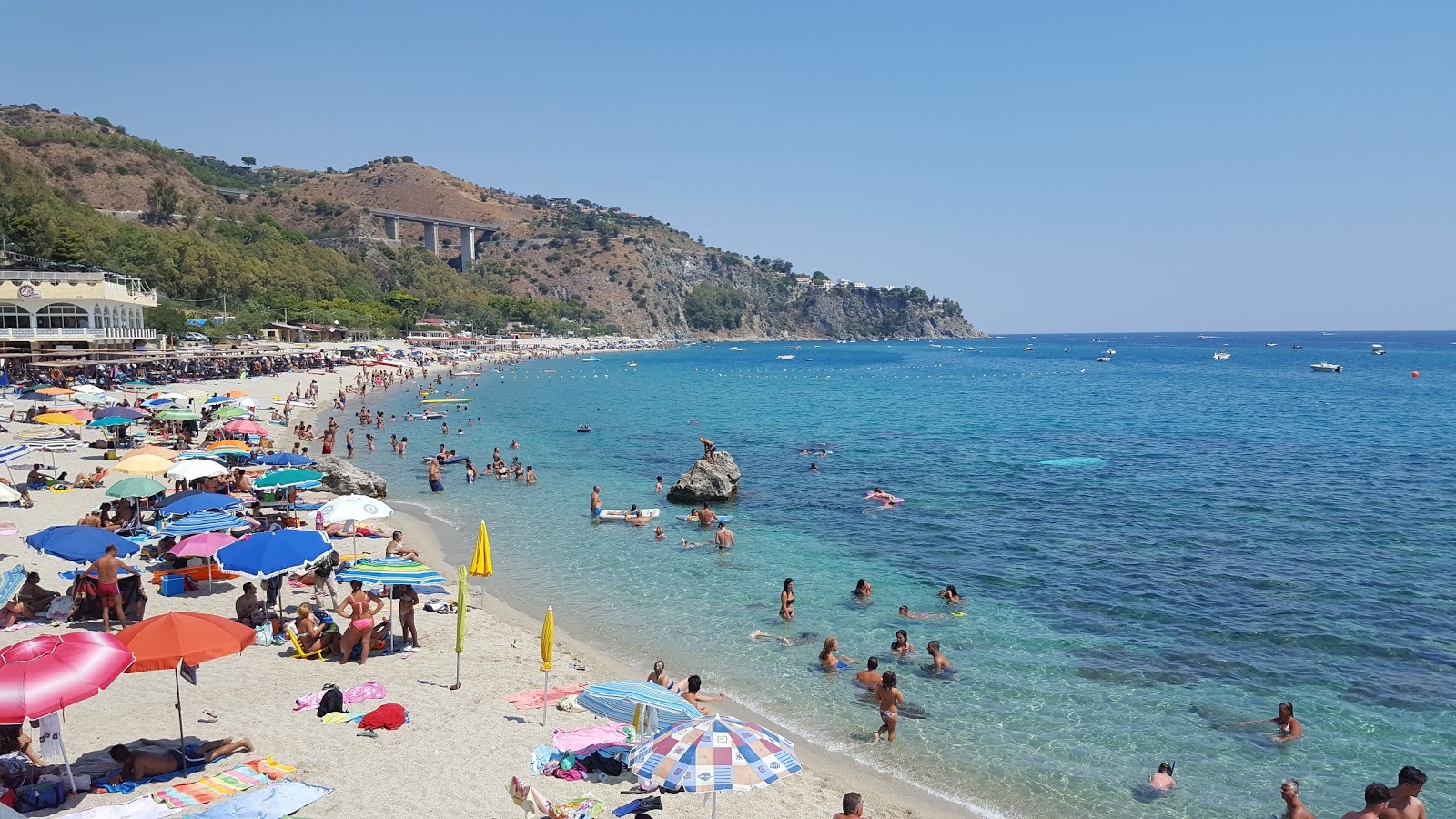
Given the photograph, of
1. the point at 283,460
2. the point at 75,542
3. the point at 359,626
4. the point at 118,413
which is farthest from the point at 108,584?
the point at 118,413

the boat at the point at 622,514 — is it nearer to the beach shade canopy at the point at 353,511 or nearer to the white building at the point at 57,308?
the beach shade canopy at the point at 353,511

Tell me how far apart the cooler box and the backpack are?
5783 mm

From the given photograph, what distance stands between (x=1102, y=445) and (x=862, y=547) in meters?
22.1

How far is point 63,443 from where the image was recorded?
2567 cm

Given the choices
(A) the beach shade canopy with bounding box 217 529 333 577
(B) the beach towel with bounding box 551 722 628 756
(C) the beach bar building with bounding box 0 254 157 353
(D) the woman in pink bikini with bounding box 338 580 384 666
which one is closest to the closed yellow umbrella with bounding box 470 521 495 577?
(D) the woman in pink bikini with bounding box 338 580 384 666

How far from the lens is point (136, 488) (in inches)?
624

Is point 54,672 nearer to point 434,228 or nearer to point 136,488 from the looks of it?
point 136,488

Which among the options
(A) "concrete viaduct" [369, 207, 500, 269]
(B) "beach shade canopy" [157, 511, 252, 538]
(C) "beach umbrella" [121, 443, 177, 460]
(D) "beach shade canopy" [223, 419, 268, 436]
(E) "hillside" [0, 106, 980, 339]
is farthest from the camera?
(A) "concrete viaduct" [369, 207, 500, 269]

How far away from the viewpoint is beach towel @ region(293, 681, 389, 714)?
9.73 meters

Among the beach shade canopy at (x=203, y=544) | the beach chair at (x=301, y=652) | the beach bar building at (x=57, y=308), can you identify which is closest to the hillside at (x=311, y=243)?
the beach bar building at (x=57, y=308)

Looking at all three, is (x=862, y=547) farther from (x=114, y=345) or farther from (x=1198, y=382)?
(x=1198, y=382)

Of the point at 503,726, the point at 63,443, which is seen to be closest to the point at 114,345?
the point at 63,443

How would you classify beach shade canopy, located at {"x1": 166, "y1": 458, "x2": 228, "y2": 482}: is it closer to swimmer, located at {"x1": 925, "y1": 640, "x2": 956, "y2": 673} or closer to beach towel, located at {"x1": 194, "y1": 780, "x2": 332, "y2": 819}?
beach towel, located at {"x1": 194, "y1": 780, "x2": 332, "y2": 819}

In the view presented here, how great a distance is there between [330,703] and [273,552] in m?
3.00
